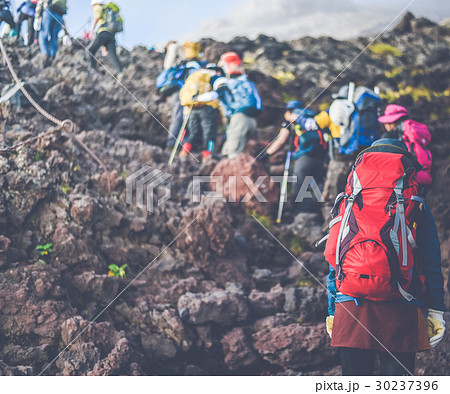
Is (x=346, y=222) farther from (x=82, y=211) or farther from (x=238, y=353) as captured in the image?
(x=82, y=211)

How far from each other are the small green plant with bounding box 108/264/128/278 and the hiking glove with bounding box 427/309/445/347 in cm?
337

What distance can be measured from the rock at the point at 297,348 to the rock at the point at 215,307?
A: 1.19 feet

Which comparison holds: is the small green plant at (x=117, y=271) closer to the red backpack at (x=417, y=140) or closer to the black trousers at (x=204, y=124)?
the black trousers at (x=204, y=124)

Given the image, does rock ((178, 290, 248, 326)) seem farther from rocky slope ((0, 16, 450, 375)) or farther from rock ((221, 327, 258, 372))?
rock ((221, 327, 258, 372))

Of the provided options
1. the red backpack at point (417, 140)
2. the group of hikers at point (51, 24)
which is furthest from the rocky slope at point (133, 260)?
the red backpack at point (417, 140)

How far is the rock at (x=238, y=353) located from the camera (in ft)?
17.6

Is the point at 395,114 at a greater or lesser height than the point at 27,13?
lesser

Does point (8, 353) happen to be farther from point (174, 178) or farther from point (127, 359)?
point (174, 178)

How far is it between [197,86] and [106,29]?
1926mm

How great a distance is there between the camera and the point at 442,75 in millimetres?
10961

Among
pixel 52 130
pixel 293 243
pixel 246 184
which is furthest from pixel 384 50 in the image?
pixel 52 130

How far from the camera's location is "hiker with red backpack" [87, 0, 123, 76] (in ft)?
28.5

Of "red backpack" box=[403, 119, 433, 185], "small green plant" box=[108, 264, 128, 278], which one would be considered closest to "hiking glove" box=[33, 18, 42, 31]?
"small green plant" box=[108, 264, 128, 278]

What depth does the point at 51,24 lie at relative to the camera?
881cm
